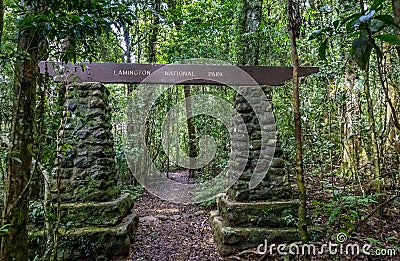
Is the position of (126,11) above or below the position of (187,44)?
below

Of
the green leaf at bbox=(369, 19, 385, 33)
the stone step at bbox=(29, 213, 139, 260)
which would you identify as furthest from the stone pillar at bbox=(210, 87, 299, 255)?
the green leaf at bbox=(369, 19, 385, 33)

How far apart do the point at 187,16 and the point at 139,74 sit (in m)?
4.27

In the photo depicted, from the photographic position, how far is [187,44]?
8.02m

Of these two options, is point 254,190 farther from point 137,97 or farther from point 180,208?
point 137,97

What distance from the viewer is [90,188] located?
174 inches

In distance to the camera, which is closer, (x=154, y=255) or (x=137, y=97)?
(x=154, y=255)

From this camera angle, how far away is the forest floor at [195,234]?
3662mm

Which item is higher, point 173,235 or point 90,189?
point 90,189

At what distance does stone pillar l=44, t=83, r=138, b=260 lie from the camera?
13.2ft

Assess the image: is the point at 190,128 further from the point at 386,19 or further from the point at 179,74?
the point at 386,19

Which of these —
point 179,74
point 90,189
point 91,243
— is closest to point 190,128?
point 179,74

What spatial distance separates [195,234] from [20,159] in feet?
13.2

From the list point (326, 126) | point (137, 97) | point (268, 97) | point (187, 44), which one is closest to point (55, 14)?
point (268, 97)

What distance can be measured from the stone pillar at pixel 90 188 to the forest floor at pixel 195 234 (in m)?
0.52
